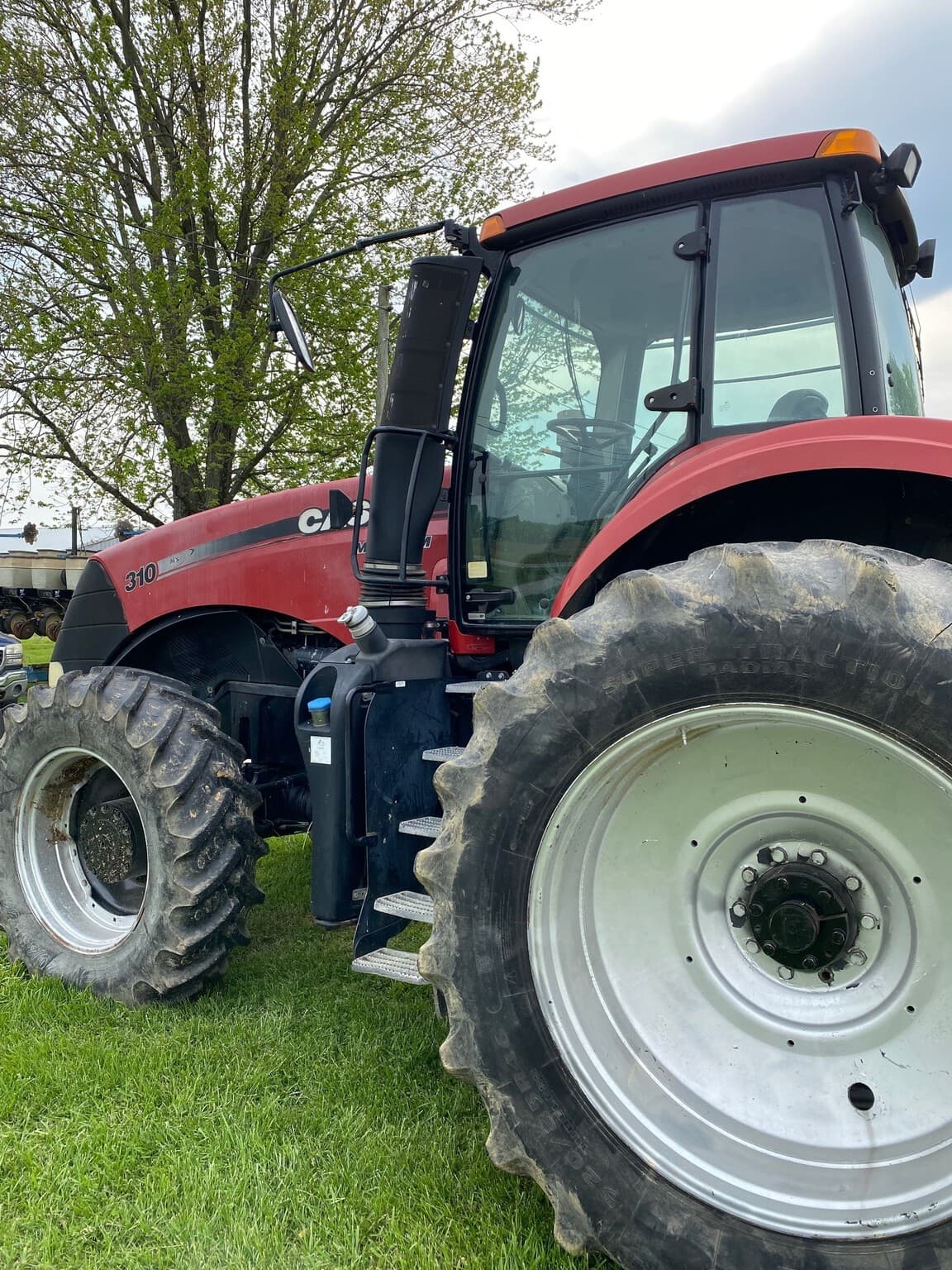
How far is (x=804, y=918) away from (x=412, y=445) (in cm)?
187

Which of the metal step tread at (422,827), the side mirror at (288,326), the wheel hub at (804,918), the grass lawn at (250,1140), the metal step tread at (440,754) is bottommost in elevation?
the grass lawn at (250,1140)

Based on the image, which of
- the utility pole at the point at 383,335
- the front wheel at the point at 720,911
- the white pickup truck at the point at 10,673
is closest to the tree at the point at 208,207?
the utility pole at the point at 383,335

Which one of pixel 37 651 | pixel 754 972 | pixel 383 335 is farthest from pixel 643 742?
pixel 37 651

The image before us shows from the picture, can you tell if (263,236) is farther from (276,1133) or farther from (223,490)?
(276,1133)

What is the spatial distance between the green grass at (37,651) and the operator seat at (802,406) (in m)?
14.6

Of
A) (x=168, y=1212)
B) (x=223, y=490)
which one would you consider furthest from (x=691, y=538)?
(x=223, y=490)

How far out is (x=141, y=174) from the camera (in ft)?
40.0

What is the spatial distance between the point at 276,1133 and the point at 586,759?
4.41ft

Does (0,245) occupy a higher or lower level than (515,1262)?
higher

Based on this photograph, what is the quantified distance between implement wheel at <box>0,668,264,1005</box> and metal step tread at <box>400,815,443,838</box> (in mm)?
681

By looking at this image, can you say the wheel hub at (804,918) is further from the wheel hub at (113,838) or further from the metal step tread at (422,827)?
the wheel hub at (113,838)

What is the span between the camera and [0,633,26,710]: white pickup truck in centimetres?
908

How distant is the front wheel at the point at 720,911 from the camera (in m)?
1.60

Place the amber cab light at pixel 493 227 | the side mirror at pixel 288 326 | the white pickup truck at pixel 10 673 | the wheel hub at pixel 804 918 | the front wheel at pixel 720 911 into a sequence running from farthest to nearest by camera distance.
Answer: the white pickup truck at pixel 10 673
the side mirror at pixel 288 326
the amber cab light at pixel 493 227
the wheel hub at pixel 804 918
the front wheel at pixel 720 911
